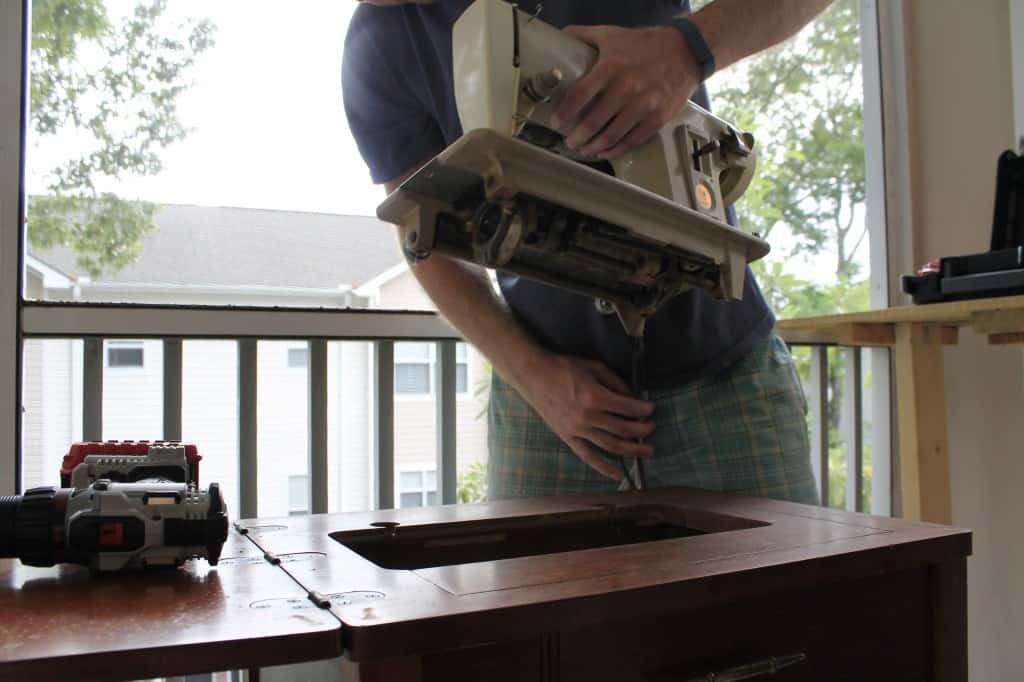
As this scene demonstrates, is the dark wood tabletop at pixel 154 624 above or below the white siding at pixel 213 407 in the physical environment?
below

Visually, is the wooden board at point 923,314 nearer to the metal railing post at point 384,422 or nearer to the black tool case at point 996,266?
the black tool case at point 996,266

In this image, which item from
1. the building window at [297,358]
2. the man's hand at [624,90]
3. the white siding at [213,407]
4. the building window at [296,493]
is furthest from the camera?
the building window at [297,358]

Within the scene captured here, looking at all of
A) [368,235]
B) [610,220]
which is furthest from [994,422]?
[610,220]

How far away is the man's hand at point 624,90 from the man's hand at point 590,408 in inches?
13.7

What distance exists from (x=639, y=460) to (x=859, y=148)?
7.70 feet

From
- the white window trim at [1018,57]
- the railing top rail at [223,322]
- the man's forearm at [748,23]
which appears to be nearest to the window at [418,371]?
the railing top rail at [223,322]

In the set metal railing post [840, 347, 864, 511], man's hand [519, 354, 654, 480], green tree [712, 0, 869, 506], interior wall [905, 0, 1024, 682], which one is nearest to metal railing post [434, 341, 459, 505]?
man's hand [519, 354, 654, 480]

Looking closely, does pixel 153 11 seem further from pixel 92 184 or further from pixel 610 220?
pixel 610 220

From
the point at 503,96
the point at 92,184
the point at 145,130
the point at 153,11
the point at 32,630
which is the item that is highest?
the point at 153,11

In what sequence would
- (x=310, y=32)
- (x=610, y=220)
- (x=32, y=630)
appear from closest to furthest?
1. (x=32, y=630)
2. (x=610, y=220)
3. (x=310, y=32)

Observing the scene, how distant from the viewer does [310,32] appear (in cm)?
170

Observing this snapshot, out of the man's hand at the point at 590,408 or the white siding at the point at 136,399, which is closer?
the man's hand at the point at 590,408

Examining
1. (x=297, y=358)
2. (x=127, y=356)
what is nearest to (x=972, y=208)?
(x=297, y=358)

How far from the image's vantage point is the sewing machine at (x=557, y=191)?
66 centimetres
